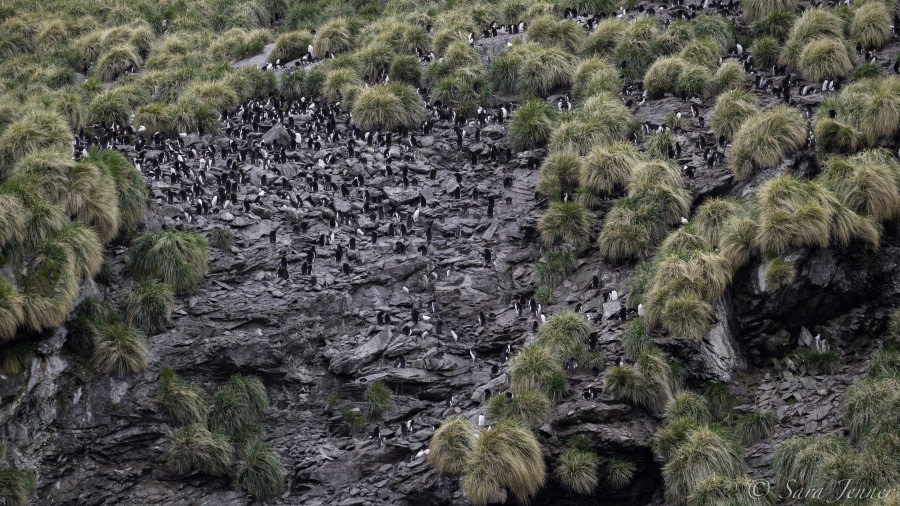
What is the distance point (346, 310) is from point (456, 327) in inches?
79.5

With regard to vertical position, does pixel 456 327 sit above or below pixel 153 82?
below

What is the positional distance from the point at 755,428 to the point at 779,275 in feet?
8.76

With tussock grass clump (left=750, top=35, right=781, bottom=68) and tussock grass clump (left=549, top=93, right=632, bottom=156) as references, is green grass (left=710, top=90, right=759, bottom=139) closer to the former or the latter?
tussock grass clump (left=549, top=93, right=632, bottom=156)

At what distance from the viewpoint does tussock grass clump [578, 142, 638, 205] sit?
1933cm

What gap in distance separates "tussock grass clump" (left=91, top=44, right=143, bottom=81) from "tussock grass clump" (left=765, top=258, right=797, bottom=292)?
19228 millimetres

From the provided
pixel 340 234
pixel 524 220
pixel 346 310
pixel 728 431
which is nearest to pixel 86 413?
pixel 346 310

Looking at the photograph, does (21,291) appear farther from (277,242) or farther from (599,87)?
(599,87)

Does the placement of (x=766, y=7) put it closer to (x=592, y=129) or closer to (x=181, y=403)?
(x=592, y=129)

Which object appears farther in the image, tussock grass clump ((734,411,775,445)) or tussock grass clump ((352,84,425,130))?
tussock grass clump ((352,84,425,130))

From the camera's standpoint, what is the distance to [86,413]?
51.5 feet

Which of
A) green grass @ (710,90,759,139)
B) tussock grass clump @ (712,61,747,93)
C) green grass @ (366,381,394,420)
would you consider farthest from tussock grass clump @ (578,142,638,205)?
green grass @ (366,381,394,420)

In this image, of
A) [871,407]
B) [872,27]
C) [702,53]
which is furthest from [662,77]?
[871,407]

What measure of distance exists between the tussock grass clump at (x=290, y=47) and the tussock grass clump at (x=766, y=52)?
1180 centimetres

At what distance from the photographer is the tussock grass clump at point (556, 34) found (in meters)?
25.0
